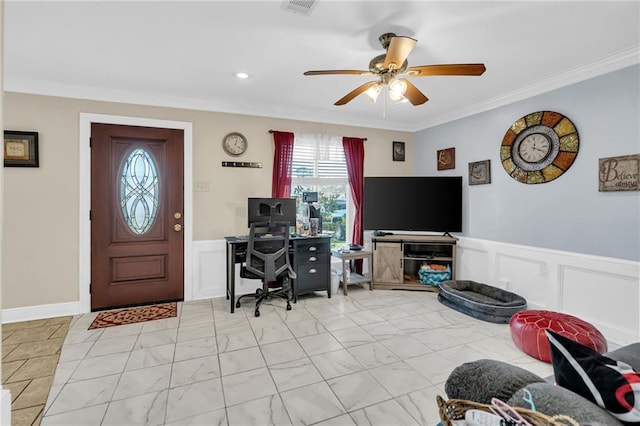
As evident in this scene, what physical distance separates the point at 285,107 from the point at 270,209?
1.42 m

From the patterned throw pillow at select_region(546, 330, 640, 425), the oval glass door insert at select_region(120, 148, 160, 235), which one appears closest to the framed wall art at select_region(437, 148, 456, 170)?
the patterned throw pillow at select_region(546, 330, 640, 425)

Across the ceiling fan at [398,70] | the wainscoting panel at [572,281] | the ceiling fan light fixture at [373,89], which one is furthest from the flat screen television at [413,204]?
the ceiling fan light fixture at [373,89]

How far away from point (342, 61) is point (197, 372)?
111 inches

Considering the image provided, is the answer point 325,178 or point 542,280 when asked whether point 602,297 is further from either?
point 325,178

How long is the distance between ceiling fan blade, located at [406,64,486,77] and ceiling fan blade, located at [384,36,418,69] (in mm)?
107

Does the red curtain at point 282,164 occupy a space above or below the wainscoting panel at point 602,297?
above

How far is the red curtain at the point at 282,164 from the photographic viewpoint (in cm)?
424

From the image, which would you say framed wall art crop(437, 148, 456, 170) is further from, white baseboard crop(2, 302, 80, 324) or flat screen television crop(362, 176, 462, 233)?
white baseboard crop(2, 302, 80, 324)

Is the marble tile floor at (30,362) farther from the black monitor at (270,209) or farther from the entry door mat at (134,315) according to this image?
the black monitor at (270,209)

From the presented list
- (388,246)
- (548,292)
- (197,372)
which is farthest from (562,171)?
(197,372)

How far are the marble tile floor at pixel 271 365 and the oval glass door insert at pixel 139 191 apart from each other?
3.80 feet

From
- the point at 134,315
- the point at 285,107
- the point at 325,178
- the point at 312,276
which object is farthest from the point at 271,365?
the point at 285,107

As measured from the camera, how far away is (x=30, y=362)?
245 centimetres

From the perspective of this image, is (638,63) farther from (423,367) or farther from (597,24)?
(423,367)
